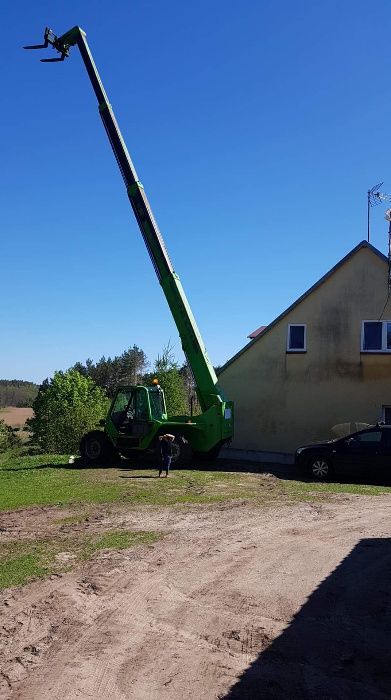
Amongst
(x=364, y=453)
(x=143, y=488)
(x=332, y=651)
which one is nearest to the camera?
(x=332, y=651)

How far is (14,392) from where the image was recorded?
137m

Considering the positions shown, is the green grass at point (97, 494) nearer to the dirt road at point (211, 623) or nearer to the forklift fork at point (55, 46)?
the dirt road at point (211, 623)

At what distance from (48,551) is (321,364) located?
48.6 feet

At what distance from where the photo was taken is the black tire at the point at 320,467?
15828 millimetres

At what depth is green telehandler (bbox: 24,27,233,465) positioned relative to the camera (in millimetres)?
17812

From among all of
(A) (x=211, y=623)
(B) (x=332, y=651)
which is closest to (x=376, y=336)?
(A) (x=211, y=623)

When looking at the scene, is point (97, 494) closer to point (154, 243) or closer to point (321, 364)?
point (154, 243)

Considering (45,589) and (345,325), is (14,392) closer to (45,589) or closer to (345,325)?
(345,325)

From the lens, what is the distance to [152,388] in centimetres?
1859

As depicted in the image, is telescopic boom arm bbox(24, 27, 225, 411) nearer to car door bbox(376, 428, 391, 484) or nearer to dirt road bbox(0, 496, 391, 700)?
car door bbox(376, 428, 391, 484)

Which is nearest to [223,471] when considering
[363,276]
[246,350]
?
[246,350]

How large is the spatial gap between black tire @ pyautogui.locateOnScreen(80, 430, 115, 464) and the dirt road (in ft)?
32.1

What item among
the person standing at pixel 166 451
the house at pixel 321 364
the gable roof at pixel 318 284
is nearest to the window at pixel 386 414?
the house at pixel 321 364

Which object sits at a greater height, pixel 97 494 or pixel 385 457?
pixel 385 457
